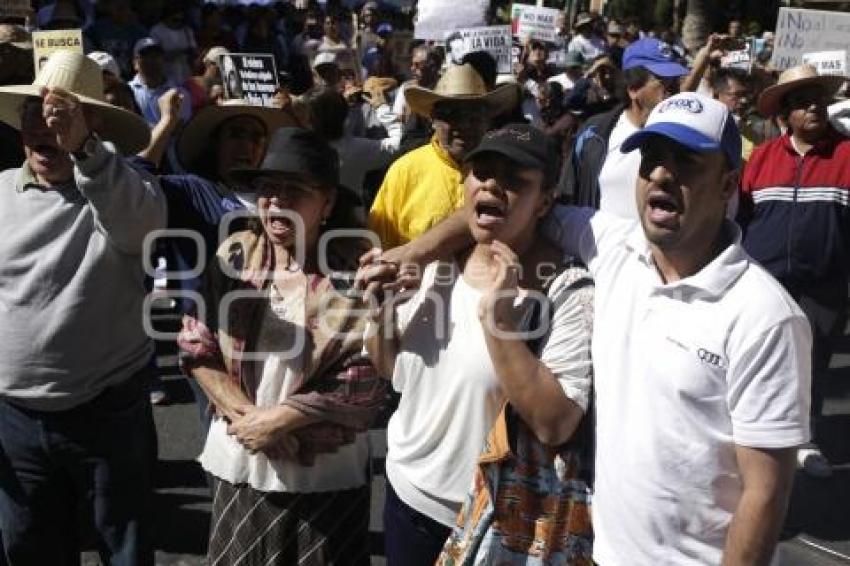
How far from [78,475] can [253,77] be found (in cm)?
285

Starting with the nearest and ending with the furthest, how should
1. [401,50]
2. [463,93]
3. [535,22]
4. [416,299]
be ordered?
1. [416,299]
2. [463,93]
3. [401,50]
4. [535,22]

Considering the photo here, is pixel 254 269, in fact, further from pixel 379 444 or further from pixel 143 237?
pixel 379 444

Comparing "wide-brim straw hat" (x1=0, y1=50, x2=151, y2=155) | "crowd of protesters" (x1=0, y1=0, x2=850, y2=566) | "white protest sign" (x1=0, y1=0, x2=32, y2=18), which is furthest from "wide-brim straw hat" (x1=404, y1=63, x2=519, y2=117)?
"white protest sign" (x1=0, y1=0, x2=32, y2=18)

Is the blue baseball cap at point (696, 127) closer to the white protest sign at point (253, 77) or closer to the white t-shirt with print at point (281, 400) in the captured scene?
the white t-shirt with print at point (281, 400)

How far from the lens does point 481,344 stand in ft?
8.16

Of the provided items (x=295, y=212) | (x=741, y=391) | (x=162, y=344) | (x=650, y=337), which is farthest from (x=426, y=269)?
(x=162, y=344)

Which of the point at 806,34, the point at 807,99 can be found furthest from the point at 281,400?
the point at 806,34

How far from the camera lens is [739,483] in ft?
6.94

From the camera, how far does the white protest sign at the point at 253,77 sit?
546 centimetres

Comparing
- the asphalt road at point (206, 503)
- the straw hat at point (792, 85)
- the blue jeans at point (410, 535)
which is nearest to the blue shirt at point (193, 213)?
the blue jeans at point (410, 535)

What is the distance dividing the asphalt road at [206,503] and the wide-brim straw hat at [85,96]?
5.89ft

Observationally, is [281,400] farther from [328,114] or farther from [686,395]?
[328,114]

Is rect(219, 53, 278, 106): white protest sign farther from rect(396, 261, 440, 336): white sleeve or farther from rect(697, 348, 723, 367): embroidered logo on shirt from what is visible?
rect(697, 348, 723, 367): embroidered logo on shirt

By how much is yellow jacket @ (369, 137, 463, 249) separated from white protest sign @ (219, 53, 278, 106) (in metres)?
1.44
